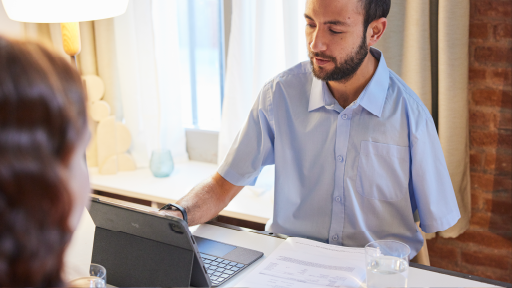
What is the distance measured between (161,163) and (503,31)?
154 cm

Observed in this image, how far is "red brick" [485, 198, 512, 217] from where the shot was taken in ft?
5.82

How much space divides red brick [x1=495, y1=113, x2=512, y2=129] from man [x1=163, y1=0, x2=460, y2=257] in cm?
55

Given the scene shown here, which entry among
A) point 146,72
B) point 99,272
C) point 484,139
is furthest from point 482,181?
point 146,72

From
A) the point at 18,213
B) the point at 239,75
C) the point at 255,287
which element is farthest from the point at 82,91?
the point at 239,75

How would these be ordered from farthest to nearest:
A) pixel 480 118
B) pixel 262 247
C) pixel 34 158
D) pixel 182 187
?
pixel 182 187 < pixel 480 118 < pixel 262 247 < pixel 34 158

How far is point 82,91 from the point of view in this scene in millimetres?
496

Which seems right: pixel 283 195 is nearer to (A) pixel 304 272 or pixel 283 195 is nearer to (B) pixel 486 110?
(A) pixel 304 272

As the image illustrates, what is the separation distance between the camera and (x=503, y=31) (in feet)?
5.36

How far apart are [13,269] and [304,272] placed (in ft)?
2.20

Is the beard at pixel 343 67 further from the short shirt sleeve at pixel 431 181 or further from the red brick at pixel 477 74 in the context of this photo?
the red brick at pixel 477 74

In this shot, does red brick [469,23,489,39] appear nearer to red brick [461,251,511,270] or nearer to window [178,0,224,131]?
red brick [461,251,511,270]

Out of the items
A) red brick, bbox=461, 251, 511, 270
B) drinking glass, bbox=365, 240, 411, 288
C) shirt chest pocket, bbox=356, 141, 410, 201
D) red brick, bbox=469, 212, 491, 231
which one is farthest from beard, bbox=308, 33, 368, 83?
red brick, bbox=461, 251, 511, 270

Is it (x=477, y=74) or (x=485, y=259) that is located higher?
(x=477, y=74)

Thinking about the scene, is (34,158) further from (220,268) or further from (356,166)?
(356,166)
